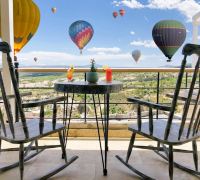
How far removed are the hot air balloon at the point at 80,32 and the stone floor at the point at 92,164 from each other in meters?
4.04

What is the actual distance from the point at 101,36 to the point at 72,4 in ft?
13.1

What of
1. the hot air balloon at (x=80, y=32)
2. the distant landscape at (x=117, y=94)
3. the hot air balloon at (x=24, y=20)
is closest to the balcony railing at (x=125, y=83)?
the distant landscape at (x=117, y=94)

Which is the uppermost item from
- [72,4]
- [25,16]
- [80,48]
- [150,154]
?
[72,4]

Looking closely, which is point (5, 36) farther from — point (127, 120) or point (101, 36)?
Answer: point (101, 36)

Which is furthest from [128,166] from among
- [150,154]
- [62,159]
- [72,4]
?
[72,4]

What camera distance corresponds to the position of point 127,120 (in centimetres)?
341

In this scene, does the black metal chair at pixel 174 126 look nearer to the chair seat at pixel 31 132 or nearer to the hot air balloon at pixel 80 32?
the chair seat at pixel 31 132

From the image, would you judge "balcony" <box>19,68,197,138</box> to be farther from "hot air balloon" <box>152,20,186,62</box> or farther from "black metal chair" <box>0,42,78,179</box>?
"hot air balloon" <box>152,20,186,62</box>

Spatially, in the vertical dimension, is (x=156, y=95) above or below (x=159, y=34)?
below

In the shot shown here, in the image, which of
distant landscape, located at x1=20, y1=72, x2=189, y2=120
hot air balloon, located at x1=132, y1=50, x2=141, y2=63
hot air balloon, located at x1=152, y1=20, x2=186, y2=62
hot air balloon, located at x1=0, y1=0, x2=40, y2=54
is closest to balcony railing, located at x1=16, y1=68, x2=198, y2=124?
distant landscape, located at x1=20, y1=72, x2=189, y2=120

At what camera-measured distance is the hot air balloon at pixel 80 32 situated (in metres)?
6.52

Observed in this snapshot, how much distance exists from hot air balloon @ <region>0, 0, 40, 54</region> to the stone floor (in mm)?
2160

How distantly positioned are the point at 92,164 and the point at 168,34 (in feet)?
14.4

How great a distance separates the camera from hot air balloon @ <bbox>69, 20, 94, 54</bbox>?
6.52 meters
